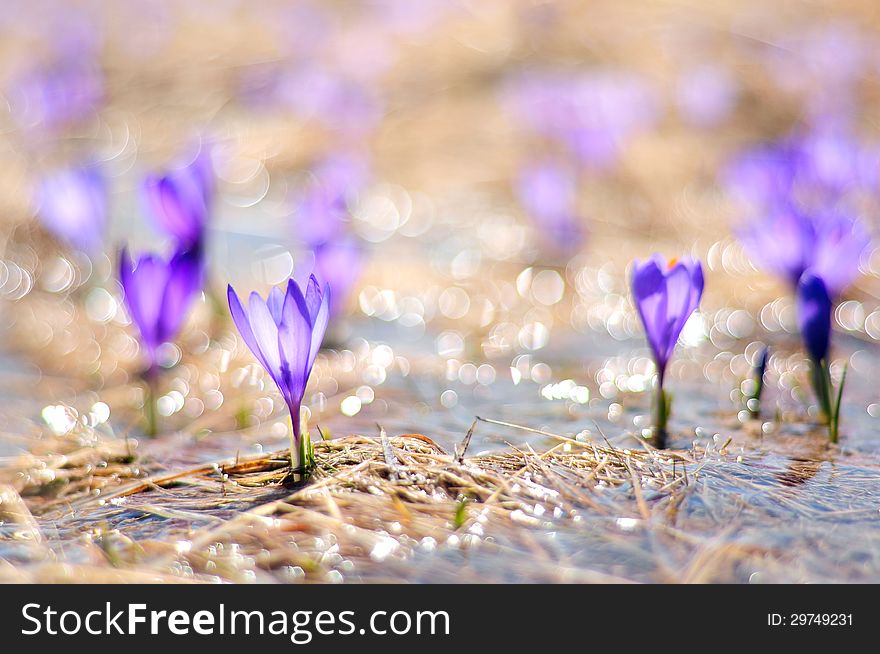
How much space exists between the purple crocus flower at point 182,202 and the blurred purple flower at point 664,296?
1249 millimetres

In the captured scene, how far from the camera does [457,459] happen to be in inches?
68.0

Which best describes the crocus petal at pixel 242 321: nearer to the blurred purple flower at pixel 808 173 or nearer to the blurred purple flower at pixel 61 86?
the blurred purple flower at pixel 808 173

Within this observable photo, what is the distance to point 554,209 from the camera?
413 centimetres

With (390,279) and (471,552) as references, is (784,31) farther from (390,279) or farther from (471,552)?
(471,552)

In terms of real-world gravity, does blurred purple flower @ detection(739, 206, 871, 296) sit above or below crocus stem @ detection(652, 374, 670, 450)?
above

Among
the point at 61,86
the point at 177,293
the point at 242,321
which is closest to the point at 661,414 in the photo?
the point at 242,321

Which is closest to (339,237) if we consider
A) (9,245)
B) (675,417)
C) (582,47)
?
(675,417)

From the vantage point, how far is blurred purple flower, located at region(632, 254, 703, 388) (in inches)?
77.0

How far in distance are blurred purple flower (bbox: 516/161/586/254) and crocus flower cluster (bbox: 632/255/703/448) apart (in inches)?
79.2

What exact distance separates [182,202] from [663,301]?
4.37 feet

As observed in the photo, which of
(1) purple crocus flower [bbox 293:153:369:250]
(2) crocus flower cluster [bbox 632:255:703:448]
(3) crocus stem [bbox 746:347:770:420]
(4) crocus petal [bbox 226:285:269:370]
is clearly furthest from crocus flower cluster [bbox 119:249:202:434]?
(3) crocus stem [bbox 746:347:770:420]

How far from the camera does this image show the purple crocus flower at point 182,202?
8.34 feet

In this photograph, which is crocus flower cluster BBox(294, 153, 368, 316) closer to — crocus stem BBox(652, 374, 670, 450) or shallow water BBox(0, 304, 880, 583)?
shallow water BBox(0, 304, 880, 583)

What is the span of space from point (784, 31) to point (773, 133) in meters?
2.35
